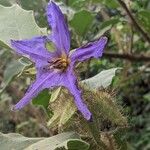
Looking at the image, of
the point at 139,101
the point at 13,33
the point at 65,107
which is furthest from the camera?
the point at 139,101

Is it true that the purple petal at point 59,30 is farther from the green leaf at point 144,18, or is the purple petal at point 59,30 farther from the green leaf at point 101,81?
the green leaf at point 144,18

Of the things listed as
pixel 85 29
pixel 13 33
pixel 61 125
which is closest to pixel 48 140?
pixel 61 125

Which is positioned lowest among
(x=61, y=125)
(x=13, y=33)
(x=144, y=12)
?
(x=144, y=12)

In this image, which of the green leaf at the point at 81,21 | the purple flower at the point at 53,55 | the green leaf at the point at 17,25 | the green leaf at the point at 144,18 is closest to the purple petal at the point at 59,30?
the purple flower at the point at 53,55

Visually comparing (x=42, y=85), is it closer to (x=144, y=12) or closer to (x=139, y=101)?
(x=144, y=12)

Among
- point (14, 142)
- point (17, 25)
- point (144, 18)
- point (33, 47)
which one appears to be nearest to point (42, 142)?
point (14, 142)

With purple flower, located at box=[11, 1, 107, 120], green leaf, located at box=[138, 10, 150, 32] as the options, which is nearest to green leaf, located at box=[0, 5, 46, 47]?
purple flower, located at box=[11, 1, 107, 120]
